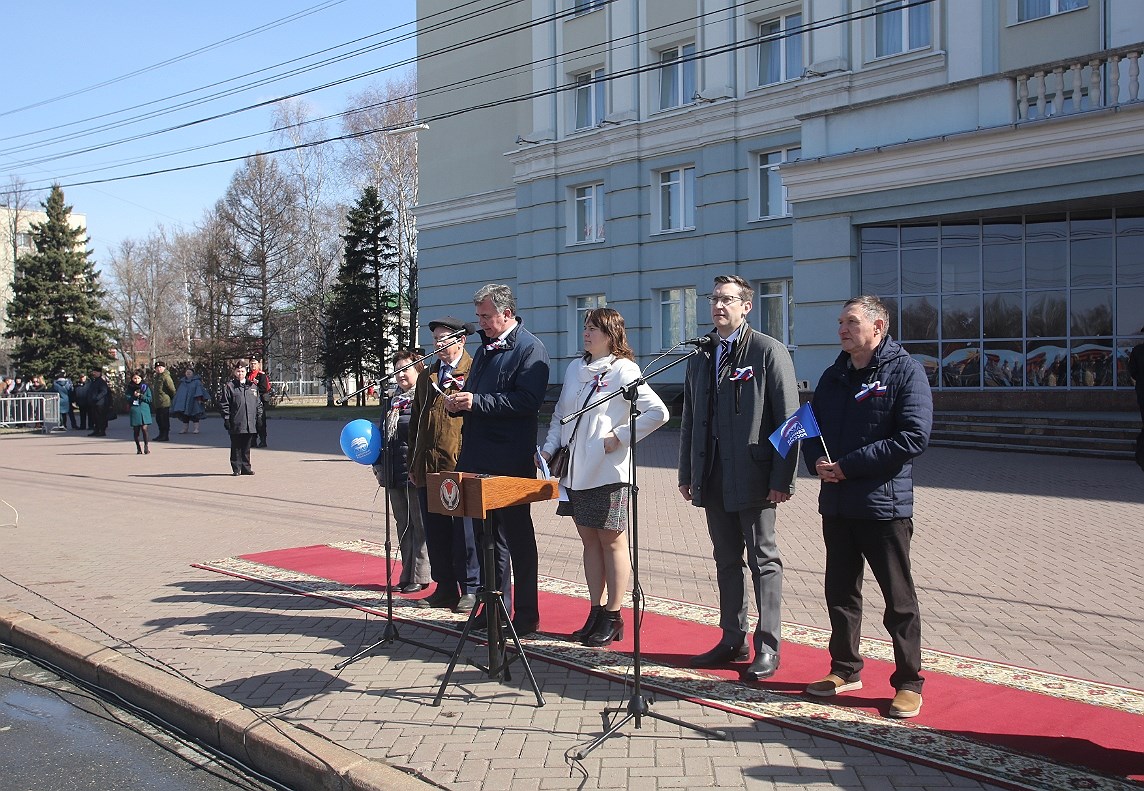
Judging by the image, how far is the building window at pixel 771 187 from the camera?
2572cm

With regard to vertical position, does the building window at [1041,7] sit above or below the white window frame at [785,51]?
below

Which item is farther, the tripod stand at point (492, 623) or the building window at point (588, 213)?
the building window at point (588, 213)

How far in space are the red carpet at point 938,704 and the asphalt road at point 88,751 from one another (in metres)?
1.98

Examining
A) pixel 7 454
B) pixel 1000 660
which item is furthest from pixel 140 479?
pixel 1000 660

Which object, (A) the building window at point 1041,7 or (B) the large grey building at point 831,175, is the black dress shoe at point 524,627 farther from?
(A) the building window at point 1041,7

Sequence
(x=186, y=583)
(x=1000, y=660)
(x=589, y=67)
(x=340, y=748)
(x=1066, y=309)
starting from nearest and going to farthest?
(x=340, y=748) < (x=1000, y=660) < (x=186, y=583) < (x=1066, y=309) < (x=589, y=67)

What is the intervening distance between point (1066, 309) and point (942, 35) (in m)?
6.31

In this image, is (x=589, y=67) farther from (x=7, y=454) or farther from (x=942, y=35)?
(x=7, y=454)

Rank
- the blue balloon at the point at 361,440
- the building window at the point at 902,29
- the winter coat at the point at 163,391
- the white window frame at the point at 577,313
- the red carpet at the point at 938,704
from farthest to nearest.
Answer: the white window frame at the point at 577,313 → the winter coat at the point at 163,391 → the building window at the point at 902,29 → the blue balloon at the point at 361,440 → the red carpet at the point at 938,704

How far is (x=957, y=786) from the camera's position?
13.5ft

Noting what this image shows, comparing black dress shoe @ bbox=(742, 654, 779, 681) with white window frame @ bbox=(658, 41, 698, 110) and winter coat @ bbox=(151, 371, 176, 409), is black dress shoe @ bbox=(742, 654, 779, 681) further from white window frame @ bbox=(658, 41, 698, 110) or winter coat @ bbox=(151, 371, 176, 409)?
white window frame @ bbox=(658, 41, 698, 110)

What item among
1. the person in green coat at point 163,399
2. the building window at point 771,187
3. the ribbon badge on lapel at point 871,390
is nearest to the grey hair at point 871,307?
the ribbon badge on lapel at point 871,390

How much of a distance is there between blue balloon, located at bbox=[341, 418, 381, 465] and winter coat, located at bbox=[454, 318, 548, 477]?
0.95 m

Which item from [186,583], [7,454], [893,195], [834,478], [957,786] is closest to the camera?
[957,786]
